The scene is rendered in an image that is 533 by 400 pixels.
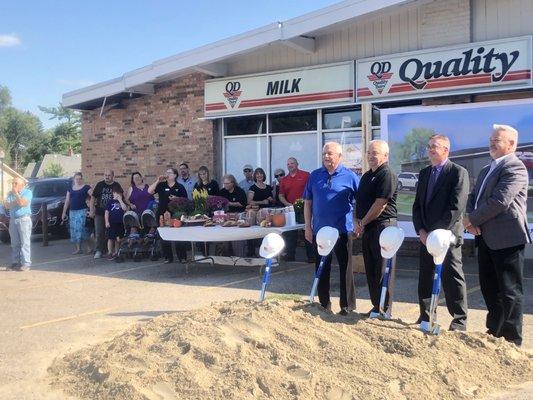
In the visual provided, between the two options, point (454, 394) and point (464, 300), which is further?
point (464, 300)

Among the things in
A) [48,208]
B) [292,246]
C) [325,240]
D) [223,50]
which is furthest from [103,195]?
[325,240]

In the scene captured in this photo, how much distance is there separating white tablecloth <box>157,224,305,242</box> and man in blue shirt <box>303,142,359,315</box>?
2.83 m

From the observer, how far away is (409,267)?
427 inches

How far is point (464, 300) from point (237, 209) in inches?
232

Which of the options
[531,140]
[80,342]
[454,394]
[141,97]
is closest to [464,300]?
[454,394]

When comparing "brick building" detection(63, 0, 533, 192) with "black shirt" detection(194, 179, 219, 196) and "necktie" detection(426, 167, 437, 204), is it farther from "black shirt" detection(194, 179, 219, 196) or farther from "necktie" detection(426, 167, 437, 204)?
"necktie" detection(426, 167, 437, 204)

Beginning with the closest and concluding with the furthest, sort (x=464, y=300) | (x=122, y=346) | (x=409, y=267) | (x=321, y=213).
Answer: (x=122, y=346) → (x=464, y=300) → (x=321, y=213) → (x=409, y=267)

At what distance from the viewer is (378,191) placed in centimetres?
632

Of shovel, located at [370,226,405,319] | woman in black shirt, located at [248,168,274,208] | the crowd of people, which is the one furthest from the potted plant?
shovel, located at [370,226,405,319]

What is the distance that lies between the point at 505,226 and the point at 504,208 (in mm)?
193

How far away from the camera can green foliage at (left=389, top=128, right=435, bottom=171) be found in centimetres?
1038

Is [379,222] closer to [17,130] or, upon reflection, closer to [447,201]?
[447,201]

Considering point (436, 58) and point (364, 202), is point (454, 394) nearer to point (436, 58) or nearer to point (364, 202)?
point (364, 202)

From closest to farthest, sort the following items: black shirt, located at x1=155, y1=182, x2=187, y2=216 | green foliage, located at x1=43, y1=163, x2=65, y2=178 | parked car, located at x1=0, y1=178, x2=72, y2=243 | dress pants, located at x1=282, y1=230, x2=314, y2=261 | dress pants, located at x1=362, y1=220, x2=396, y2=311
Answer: dress pants, located at x1=362, y1=220, x2=396, y2=311 < dress pants, located at x1=282, y1=230, x2=314, y2=261 < black shirt, located at x1=155, y1=182, x2=187, y2=216 < parked car, located at x1=0, y1=178, x2=72, y2=243 < green foliage, located at x1=43, y1=163, x2=65, y2=178
